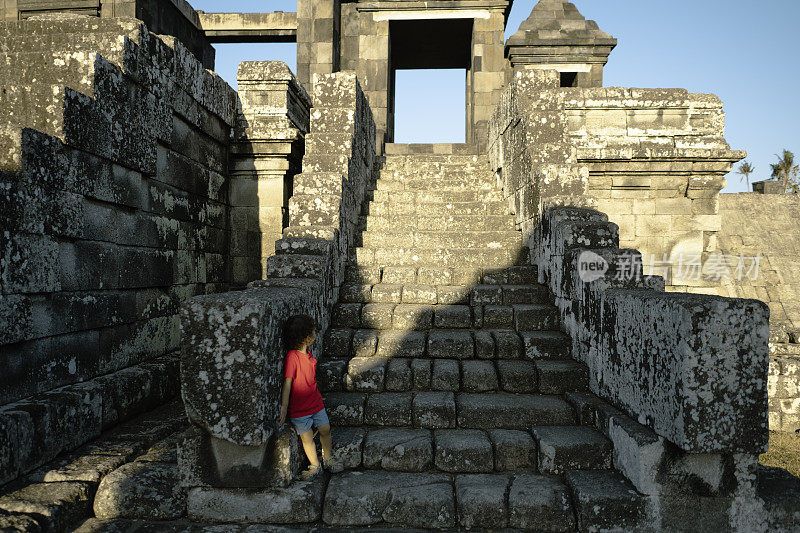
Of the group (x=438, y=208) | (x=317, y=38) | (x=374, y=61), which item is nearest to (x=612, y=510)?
(x=438, y=208)

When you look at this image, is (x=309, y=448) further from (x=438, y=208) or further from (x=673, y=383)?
(x=438, y=208)

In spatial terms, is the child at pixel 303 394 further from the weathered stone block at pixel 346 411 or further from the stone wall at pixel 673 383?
the stone wall at pixel 673 383

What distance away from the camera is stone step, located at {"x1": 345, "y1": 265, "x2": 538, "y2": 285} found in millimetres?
5078

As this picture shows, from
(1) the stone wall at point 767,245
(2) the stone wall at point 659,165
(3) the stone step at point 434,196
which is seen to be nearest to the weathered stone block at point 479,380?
(3) the stone step at point 434,196

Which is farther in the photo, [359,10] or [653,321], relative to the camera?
[359,10]

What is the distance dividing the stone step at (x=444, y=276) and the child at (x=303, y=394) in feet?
6.61

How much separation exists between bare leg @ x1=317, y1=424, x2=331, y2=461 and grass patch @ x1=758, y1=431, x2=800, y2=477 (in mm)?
4372

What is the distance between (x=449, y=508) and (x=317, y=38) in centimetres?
1174

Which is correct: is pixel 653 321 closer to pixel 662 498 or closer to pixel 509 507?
pixel 662 498

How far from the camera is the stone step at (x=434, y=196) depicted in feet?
21.0

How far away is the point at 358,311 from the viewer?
15.1 feet

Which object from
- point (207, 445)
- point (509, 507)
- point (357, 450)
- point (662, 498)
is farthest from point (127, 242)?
point (662, 498)

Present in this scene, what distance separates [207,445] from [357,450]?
93 cm

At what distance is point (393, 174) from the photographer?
23.9 ft
